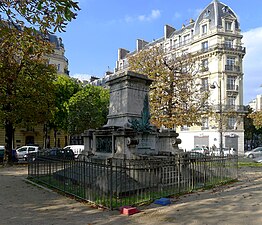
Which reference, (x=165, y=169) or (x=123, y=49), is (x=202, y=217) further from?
(x=123, y=49)

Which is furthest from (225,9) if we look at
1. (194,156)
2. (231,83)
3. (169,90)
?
(194,156)

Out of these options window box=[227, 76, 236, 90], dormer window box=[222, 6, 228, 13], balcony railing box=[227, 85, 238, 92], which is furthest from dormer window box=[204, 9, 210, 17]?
balcony railing box=[227, 85, 238, 92]

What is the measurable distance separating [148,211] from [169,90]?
16249 millimetres

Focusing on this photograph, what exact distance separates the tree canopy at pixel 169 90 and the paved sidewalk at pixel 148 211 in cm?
1278

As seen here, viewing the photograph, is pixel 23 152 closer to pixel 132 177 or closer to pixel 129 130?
pixel 129 130

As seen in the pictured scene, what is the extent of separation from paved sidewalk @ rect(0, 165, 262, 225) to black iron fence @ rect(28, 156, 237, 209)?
0.57 m

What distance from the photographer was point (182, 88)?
2345cm

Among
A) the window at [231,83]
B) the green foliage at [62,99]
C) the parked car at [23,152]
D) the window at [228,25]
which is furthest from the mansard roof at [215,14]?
the parked car at [23,152]

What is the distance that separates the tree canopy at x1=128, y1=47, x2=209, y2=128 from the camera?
22641mm

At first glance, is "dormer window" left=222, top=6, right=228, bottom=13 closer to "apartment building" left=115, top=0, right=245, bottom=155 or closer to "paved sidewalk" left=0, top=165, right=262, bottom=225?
"apartment building" left=115, top=0, right=245, bottom=155

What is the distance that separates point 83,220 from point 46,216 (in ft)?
3.64

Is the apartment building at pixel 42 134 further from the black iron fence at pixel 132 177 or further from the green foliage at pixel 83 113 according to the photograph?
the black iron fence at pixel 132 177

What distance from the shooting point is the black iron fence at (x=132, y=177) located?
8.59 m

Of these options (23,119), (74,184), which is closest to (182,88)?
(23,119)
